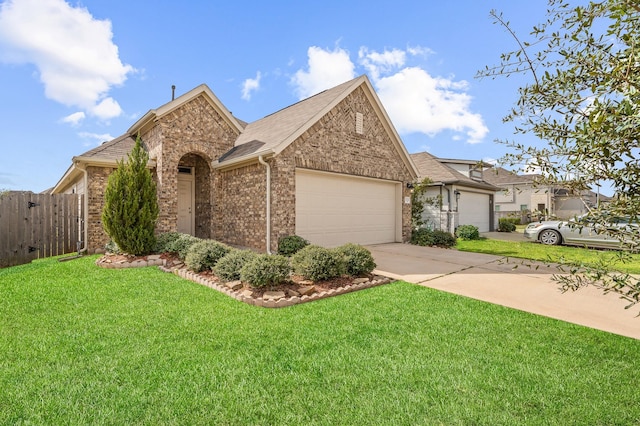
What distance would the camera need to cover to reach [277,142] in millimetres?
9367

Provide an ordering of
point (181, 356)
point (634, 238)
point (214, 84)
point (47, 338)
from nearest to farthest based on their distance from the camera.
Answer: point (634, 238) → point (181, 356) → point (47, 338) → point (214, 84)

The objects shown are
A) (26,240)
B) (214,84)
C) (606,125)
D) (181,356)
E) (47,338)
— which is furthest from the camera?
(214,84)

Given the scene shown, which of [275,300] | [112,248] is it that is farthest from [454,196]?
[112,248]

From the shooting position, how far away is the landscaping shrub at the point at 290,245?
8.77 meters

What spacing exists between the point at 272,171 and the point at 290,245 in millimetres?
2298

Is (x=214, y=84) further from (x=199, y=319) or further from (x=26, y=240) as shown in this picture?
(x=199, y=319)

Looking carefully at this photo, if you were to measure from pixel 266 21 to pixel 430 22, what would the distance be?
5466mm

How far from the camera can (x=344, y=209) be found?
37.0 feet

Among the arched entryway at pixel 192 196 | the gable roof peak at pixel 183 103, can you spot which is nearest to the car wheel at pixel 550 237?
the gable roof peak at pixel 183 103

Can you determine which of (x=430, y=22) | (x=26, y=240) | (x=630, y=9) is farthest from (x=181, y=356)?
(x=26, y=240)

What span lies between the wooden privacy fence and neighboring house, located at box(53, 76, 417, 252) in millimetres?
682

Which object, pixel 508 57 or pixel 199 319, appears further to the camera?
pixel 199 319

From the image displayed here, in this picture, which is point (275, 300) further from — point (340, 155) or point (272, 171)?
point (340, 155)

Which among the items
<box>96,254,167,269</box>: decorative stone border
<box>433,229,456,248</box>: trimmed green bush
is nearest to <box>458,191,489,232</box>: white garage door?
<box>433,229,456,248</box>: trimmed green bush
